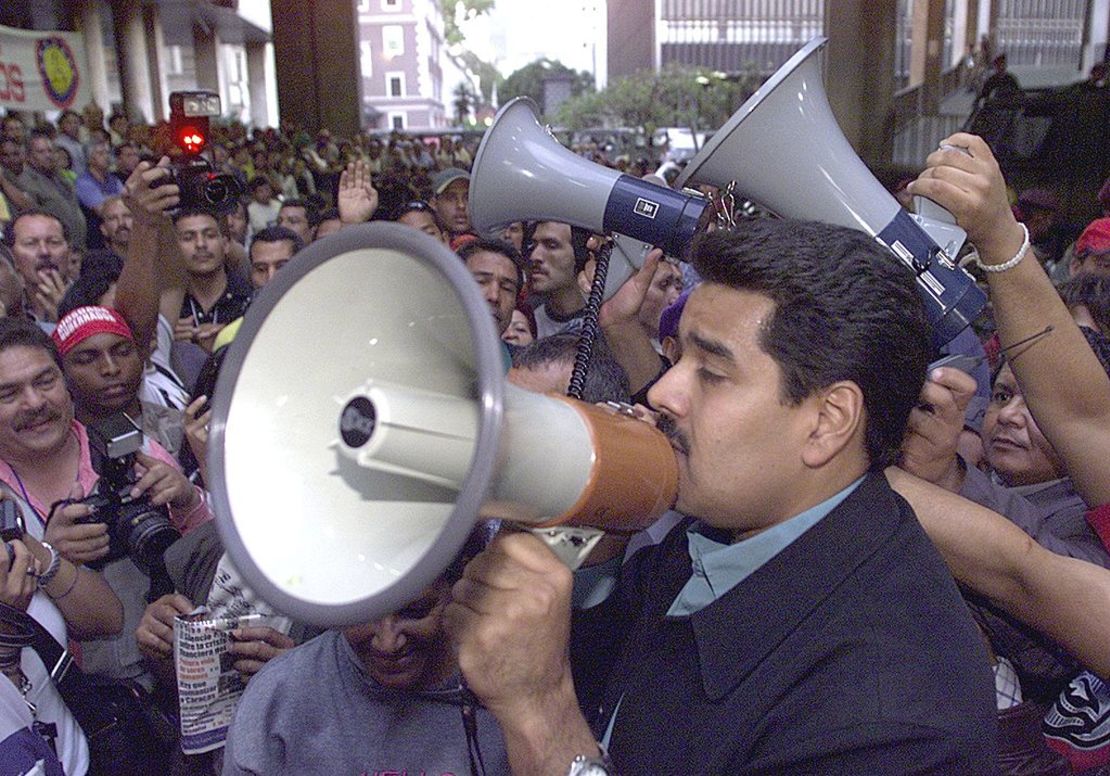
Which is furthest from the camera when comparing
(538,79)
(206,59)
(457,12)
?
(457,12)

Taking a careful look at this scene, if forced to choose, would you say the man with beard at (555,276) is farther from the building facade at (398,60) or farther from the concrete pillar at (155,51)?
the building facade at (398,60)

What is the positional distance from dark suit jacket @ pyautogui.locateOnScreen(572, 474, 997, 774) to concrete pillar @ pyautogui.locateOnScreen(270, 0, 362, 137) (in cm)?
1858

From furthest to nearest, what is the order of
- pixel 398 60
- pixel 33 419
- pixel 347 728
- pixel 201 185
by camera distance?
pixel 398 60, pixel 201 185, pixel 33 419, pixel 347 728

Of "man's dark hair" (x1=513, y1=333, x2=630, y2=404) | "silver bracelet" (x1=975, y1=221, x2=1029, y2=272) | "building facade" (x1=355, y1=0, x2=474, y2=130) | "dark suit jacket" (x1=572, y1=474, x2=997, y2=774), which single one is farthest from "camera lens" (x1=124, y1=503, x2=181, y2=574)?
"building facade" (x1=355, y1=0, x2=474, y2=130)

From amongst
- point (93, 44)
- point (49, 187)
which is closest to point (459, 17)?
point (93, 44)

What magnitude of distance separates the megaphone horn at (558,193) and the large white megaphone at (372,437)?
2.61 feet

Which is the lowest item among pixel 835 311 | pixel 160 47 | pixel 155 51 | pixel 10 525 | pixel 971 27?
pixel 10 525

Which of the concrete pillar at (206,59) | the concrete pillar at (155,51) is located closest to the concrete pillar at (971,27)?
the concrete pillar at (155,51)

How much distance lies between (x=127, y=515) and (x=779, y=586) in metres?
1.68

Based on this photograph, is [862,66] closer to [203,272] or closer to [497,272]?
[203,272]

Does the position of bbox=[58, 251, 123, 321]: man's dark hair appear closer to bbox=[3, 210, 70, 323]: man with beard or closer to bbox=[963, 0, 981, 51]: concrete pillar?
bbox=[3, 210, 70, 323]: man with beard

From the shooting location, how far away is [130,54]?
68.6 ft

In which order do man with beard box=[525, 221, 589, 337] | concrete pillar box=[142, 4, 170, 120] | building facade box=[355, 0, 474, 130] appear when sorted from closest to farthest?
man with beard box=[525, 221, 589, 337], concrete pillar box=[142, 4, 170, 120], building facade box=[355, 0, 474, 130]

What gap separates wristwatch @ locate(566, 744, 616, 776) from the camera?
1167 millimetres
